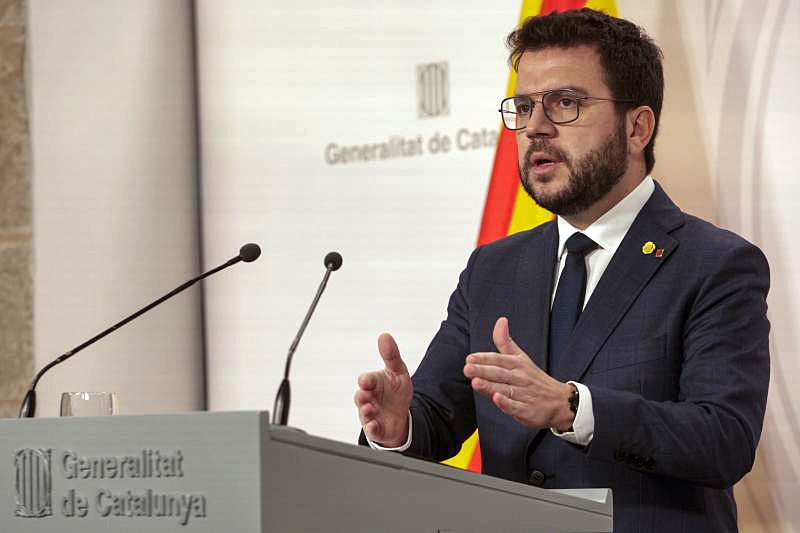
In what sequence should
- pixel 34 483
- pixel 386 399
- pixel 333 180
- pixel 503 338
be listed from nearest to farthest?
pixel 34 483, pixel 503 338, pixel 386 399, pixel 333 180

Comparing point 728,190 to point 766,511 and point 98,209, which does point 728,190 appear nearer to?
point 766,511

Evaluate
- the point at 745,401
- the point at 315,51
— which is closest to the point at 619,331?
the point at 745,401

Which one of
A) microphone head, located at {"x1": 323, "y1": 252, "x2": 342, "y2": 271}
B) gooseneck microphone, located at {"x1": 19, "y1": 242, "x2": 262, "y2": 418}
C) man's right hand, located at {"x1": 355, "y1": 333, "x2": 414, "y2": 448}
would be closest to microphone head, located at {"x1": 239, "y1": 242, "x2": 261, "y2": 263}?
gooseneck microphone, located at {"x1": 19, "y1": 242, "x2": 262, "y2": 418}

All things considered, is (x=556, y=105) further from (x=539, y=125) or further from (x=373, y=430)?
(x=373, y=430)

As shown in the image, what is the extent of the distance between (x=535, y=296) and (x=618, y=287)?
0.21 m

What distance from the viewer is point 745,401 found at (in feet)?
7.45

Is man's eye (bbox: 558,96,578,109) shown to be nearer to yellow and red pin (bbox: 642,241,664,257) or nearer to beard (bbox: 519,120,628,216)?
beard (bbox: 519,120,628,216)

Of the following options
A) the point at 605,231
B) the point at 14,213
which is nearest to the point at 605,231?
the point at 605,231

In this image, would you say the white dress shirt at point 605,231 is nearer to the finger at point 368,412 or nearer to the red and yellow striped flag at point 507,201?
the finger at point 368,412

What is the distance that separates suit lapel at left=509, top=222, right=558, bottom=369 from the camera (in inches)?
99.3

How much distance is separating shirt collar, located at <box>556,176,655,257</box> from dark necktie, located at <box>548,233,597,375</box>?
25 mm

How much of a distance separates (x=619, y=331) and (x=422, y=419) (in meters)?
0.46

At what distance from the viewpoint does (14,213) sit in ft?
14.8

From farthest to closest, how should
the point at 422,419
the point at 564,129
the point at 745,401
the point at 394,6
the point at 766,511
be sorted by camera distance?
the point at 394,6, the point at 766,511, the point at 564,129, the point at 422,419, the point at 745,401
